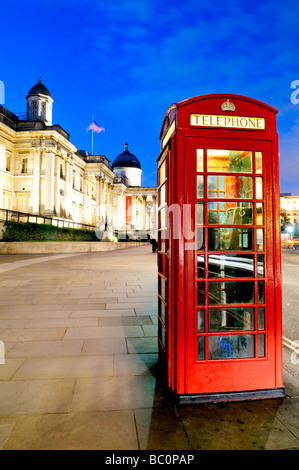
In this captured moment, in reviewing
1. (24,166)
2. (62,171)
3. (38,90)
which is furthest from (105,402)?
(38,90)

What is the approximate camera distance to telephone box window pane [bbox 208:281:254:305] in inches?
114

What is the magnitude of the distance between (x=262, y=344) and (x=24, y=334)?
3.54m

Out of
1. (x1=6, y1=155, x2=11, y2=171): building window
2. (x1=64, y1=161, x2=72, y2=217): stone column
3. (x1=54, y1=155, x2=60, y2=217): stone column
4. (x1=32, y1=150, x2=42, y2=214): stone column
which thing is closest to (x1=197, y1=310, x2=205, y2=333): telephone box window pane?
(x1=32, y1=150, x2=42, y2=214): stone column

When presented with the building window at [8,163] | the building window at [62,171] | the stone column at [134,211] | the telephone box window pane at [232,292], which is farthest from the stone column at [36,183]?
the stone column at [134,211]

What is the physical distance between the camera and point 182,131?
8.63 ft

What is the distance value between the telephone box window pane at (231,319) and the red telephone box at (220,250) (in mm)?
55

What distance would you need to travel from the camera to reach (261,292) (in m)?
2.80

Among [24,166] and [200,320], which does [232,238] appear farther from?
[24,166]

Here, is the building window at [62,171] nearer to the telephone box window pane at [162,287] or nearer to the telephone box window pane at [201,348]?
the telephone box window pane at [162,287]

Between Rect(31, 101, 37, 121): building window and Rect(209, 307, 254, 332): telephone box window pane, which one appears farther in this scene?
Rect(31, 101, 37, 121): building window

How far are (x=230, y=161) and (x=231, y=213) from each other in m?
0.54

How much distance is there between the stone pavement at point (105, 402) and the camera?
2.14 meters

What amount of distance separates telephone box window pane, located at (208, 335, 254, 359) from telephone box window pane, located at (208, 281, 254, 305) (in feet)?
1.18

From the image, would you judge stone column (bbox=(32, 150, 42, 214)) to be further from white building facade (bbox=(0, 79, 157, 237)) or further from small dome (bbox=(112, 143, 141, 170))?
small dome (bbox=(112, 143, 141, 170))
